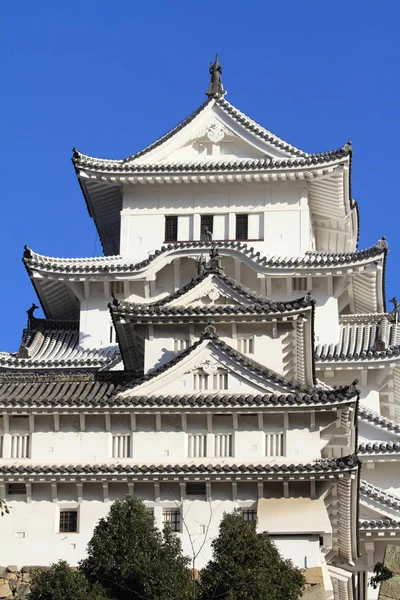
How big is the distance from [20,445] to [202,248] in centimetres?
1226

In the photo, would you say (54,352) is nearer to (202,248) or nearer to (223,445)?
(202,248)

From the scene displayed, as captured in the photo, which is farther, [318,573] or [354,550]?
[354,550]

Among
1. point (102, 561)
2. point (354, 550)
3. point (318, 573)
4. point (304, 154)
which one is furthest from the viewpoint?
point (304, 154)

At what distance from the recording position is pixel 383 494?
Result: 40.7 meters

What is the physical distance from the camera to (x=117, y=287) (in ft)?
155

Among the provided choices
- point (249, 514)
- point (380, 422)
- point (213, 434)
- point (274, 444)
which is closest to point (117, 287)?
point (380, 422)

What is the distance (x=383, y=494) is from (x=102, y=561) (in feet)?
40.9

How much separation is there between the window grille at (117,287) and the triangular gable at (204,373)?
37.3 ft

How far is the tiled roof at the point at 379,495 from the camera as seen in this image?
40125 millimetres

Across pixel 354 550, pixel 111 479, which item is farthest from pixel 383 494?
pixel 111 479

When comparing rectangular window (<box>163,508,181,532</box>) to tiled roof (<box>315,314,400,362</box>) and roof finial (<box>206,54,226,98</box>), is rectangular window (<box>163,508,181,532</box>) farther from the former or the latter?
roof finial (<box>206,54,226,98</box>)

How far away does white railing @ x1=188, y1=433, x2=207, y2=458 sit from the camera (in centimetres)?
3575

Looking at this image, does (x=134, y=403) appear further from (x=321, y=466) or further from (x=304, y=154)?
(x=304, y=154)

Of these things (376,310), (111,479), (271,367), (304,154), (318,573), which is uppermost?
(304,154)
